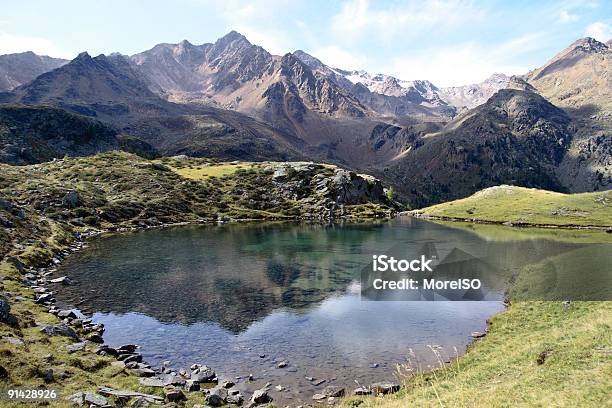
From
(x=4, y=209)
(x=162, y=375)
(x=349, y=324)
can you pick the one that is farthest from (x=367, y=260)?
(x=4, y=209)

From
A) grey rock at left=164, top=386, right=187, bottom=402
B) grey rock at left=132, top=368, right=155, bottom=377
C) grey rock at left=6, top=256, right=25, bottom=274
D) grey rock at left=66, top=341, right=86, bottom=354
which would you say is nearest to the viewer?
grey rock at left=164, top=386, right=187, bottom=402

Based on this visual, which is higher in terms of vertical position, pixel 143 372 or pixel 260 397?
pixel 143 372

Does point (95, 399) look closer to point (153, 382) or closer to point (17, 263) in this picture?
point (153, 382)

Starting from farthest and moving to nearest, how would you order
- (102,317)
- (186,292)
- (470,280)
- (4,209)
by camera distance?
(4,209) < (470,280) < (186,292) < (102,317)

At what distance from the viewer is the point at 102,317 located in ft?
167

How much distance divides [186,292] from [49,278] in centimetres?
2329

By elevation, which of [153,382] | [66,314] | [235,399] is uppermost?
[66,314]

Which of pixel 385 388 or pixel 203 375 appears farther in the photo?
pixel 203 375

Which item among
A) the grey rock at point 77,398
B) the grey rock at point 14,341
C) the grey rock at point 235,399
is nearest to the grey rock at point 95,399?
the grey rock at point 77,398

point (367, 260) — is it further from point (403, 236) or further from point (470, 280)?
point (403, 236)

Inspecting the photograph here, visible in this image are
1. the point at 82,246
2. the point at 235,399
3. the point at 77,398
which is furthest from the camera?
the point at 82,246

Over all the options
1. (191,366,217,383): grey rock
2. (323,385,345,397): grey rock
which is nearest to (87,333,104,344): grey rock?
(191,366,217,383): grey rock

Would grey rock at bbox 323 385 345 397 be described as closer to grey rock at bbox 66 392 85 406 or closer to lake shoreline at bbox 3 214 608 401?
→ lake shoreline at bbox 3 214 608 401

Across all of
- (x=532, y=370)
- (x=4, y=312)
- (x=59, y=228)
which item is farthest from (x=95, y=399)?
(x=59, y=228)
